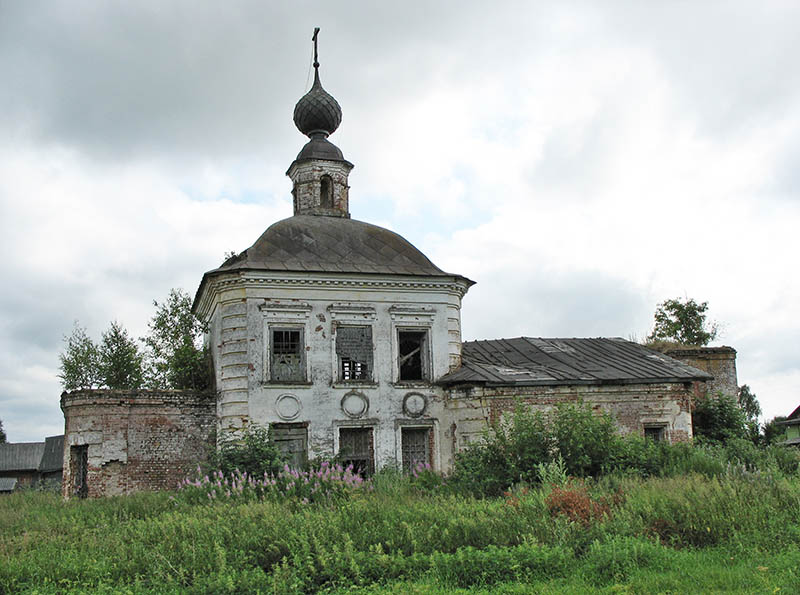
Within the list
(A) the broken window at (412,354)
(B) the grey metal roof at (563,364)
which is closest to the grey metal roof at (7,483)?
(A) the broken window at (412,354)

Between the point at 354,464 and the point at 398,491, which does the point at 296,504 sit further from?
the point at 354,464

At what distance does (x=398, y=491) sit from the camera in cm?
1266

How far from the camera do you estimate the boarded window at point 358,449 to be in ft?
55.5

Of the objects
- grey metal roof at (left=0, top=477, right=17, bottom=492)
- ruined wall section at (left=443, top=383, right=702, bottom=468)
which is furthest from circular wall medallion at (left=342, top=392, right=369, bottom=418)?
grey metal roof at (left=0, top=477, right=17, bottom=492)

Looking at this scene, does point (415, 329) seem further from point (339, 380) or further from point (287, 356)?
point (287, 356)

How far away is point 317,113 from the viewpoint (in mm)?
22016

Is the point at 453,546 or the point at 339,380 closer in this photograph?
the point at 453,546

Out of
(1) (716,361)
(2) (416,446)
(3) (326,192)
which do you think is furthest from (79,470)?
(1) (716,361)

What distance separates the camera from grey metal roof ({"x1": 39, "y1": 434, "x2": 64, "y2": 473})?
152 feet

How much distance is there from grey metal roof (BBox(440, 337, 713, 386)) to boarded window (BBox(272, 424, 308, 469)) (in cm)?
352

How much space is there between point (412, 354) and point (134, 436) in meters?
6.57

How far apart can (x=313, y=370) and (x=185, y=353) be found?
26.9ft

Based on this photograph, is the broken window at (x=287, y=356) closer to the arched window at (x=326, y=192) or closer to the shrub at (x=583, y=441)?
the arched window at (x=326, y=192)

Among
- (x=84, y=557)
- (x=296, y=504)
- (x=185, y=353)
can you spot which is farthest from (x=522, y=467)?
(x=185, y=353)
